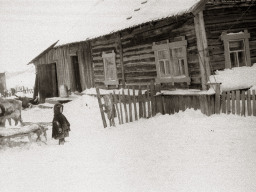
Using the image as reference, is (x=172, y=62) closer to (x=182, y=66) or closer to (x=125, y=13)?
(x=182, y=66)

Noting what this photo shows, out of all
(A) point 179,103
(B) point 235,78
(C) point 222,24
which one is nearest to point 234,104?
(B) point 235,78

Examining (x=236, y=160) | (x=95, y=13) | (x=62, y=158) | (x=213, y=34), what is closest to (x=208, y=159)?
(x=236, y=160)

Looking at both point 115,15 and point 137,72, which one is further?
point 115,15

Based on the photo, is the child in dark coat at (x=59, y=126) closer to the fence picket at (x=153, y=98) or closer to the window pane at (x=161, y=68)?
the fence picket at (x=153, y=98)

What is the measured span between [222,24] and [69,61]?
11.7 m

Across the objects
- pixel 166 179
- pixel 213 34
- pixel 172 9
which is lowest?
pixel 166 179

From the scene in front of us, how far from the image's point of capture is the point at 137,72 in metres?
12.6

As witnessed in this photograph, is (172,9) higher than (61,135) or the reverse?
higher

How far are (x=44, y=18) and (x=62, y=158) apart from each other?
118ft

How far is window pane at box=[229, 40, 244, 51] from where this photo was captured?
32.3 ft

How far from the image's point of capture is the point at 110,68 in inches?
581

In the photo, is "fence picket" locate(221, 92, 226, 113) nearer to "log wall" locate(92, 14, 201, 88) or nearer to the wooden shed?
the wooden shed

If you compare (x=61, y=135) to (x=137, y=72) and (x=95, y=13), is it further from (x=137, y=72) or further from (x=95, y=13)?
(x=95, y=13)

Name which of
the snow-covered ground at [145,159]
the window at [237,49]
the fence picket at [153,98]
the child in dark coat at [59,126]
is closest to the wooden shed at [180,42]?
the window at [237,49]
